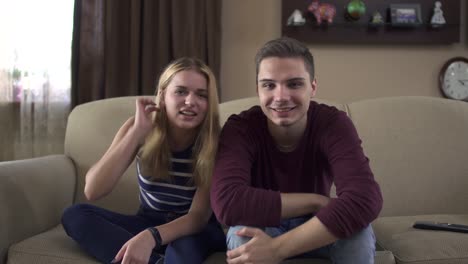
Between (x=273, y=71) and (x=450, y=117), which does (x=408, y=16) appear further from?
(x=273, y=71)

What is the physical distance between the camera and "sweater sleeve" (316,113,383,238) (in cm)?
108

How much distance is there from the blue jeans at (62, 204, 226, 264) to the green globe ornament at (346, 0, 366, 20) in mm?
1571

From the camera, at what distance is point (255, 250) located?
1.08 meters

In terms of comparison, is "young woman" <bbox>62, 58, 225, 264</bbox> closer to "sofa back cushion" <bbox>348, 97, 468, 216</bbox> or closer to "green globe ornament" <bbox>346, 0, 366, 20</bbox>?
"sofa back cushion" <bbox>348, 97, 468, 216</bbox>

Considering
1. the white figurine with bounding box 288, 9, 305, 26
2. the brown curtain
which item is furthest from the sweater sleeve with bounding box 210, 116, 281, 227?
the white figurine with bounding box 288, 9, 305, 26

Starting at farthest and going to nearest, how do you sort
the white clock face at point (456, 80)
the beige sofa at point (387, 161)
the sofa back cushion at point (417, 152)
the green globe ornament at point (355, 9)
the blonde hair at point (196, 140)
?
the white clock face at point (456, 80), the green globe ornament at point (355, 9), the sofa back cushion at point (417, 152), the beige sofa at point (387, 161), the blonde hair at point (196, 140)

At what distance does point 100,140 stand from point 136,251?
31.6 inches

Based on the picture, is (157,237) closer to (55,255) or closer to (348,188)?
(55,255)

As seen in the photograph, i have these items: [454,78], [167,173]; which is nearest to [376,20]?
[454,78]

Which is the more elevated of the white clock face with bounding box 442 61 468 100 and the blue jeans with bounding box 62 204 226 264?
the white clock face with bounding box 442 61 468 100

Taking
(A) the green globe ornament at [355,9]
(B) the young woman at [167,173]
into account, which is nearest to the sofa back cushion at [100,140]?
(B) the young woman at [167,173]

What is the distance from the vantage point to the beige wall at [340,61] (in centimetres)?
251

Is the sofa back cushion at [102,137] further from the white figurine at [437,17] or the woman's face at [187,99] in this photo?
the white figurine at [437,17]

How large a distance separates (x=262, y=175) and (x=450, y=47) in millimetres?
1811
